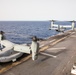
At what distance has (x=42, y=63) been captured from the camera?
16.9 m

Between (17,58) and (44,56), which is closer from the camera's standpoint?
(17,58)

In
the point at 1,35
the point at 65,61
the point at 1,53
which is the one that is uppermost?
the point at 1,35

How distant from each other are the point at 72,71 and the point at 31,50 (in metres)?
5.48

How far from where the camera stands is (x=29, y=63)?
16.9 metres

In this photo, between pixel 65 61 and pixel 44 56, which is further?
pixel 44 56

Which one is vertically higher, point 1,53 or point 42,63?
point 1,53

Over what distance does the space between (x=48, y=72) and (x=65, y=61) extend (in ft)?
14.3

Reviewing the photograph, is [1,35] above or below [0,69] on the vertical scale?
above

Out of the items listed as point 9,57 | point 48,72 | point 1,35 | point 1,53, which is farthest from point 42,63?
point 1,35

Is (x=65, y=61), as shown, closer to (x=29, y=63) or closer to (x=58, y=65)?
(x=58, y=65)

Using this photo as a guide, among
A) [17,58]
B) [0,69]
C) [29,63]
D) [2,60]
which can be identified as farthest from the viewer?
[17,58]

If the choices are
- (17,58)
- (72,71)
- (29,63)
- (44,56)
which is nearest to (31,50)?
(29,63)

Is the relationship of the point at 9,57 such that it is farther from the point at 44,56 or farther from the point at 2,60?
the point at 44,56

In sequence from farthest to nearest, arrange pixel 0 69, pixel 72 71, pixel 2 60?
pixel 2 60 < pixel 0 69 < pixel 72 71
